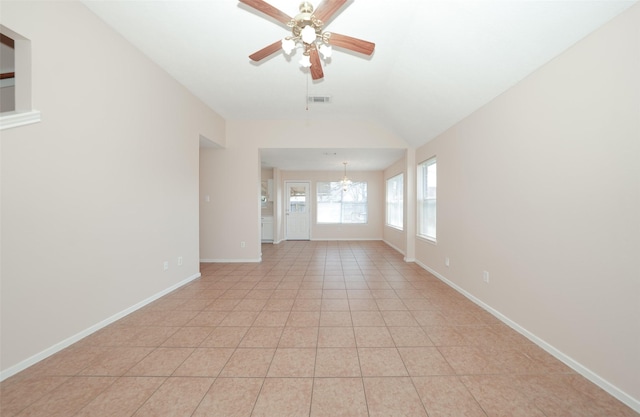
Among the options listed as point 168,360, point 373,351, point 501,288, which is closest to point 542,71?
point 501,288

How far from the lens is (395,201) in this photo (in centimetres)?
748

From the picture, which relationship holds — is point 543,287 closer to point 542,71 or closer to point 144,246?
point 542,71

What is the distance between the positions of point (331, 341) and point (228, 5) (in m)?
3.10

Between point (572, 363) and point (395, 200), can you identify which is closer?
point (572, 363)

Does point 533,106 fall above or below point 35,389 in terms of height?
above

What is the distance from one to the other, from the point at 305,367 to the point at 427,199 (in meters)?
3.96

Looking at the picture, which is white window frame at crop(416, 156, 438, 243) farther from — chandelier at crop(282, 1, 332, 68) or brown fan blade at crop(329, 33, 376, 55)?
chandelier at crop(282, 1, 332, 68)

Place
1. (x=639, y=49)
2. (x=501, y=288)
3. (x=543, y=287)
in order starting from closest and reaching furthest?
(x=639, y=49), (x=543, y=287), (x=501, y=288)

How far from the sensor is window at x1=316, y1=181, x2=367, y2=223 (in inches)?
349

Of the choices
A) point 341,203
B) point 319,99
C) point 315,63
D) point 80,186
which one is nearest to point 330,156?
point 319,99

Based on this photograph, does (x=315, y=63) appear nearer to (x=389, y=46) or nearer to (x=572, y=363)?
(x=389, y=46)

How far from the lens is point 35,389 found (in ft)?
5.24

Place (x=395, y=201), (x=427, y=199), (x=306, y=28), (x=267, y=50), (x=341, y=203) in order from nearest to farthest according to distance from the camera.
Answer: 1. (x=306, y=28)
2. (x=267, y=50)
3. (x=427, y=199)
4. (x=395, y=201)
5. (x=341, y=203)

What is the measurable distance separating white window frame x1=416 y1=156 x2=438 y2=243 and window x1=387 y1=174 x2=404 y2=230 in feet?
4.76
